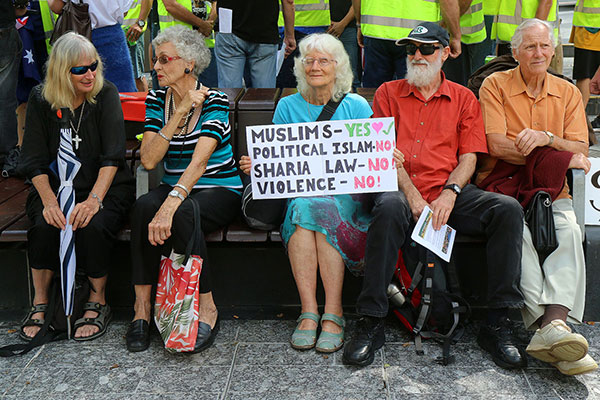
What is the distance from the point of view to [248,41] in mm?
6316

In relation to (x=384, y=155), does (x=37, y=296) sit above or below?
below

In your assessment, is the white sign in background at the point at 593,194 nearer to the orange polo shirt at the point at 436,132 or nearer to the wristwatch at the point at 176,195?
the orange polo shirt at the point at 436,132

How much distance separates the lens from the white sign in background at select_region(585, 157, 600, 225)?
443cm

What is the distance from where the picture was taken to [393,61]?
626 centimetres

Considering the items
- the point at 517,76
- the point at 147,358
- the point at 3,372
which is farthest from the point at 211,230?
the point at 517,76

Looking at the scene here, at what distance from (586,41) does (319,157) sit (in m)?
4.84

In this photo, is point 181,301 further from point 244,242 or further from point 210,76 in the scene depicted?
point 210,76

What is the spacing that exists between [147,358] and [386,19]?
11.1 ft

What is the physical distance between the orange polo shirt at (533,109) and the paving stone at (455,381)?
1.32m

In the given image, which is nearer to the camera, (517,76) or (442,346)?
(442,346)

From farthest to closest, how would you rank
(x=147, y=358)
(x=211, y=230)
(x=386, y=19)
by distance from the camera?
(x=386, y=19), (x=211, y=230), (x=147, y=358)

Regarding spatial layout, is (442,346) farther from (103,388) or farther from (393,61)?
(393,61)

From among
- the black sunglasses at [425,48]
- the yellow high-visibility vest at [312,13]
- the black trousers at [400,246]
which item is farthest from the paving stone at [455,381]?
the yellow high-visibility vest at [312,13]

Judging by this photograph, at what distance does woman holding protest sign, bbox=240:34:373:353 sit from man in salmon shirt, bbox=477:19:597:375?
83 centimetres
